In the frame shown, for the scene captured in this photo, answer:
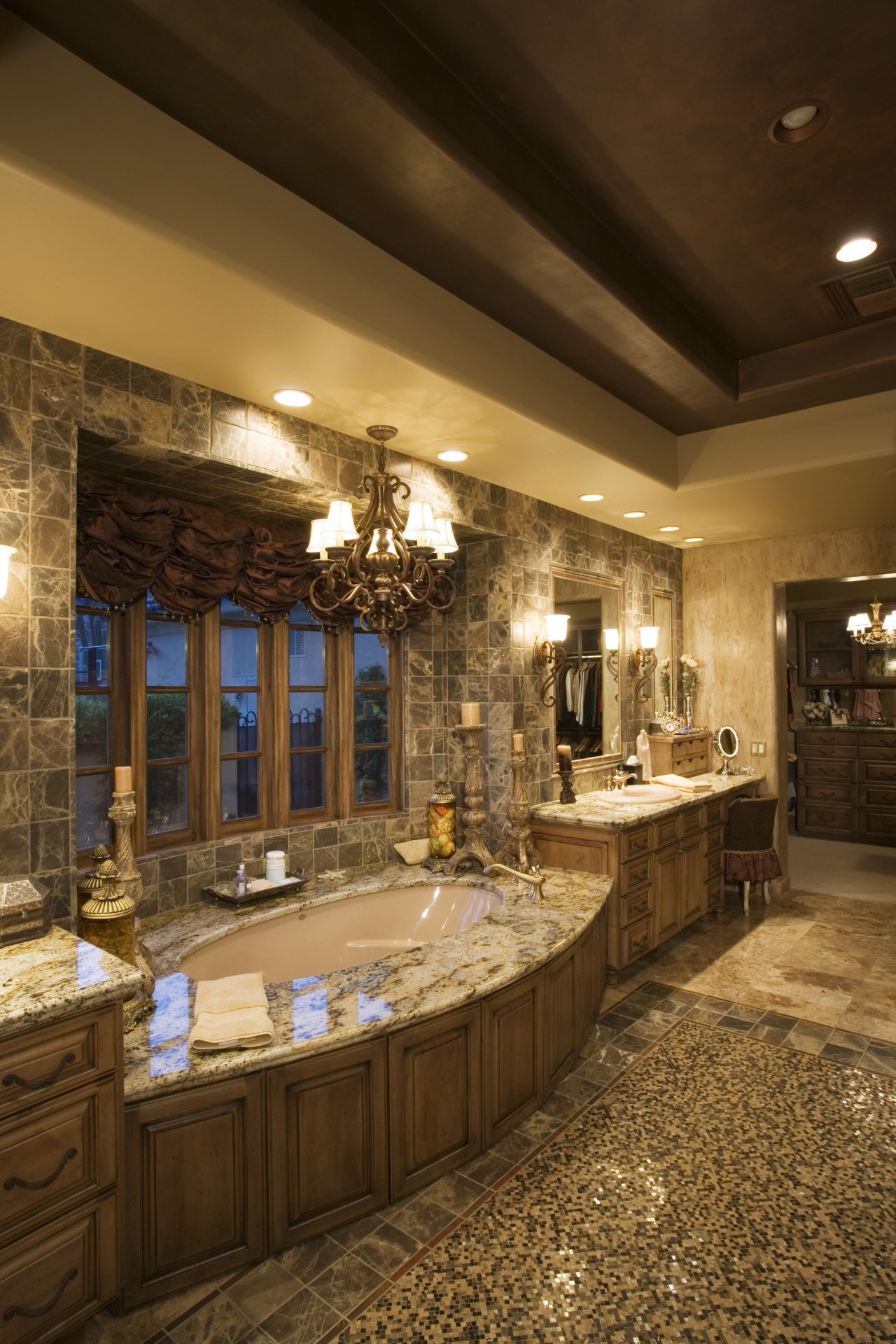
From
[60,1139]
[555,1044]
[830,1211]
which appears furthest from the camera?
[555,1044]

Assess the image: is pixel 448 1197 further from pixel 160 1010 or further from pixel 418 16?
pixel 418 16

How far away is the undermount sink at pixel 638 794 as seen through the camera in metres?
4.54

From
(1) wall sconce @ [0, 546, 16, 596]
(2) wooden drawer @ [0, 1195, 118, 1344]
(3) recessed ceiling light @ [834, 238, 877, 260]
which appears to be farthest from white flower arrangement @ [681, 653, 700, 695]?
(2) wooden drawer @ [0, 1195, 118, 1344]

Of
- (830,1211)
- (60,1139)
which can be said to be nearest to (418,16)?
(60,1139)

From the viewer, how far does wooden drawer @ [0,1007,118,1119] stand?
5.25 feet

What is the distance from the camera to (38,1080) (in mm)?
1642

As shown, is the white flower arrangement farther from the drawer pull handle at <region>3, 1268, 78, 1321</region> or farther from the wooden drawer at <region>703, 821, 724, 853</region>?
the drawer pull handle at <region>3, 1268, 78, 1321</region>

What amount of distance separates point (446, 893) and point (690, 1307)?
2077 millimetres

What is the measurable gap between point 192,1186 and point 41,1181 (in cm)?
45

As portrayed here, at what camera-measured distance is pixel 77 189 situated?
5.61 feet

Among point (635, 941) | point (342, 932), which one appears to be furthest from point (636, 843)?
point (342, 932)

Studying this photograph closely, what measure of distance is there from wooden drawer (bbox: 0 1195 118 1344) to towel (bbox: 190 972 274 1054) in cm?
40

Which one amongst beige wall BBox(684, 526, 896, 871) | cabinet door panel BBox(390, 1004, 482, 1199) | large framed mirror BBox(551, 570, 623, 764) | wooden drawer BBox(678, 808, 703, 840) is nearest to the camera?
cabinet door panel BBox(390, 1004, 482, 1199)

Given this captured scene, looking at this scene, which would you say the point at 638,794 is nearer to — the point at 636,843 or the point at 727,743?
the point at 636,843
